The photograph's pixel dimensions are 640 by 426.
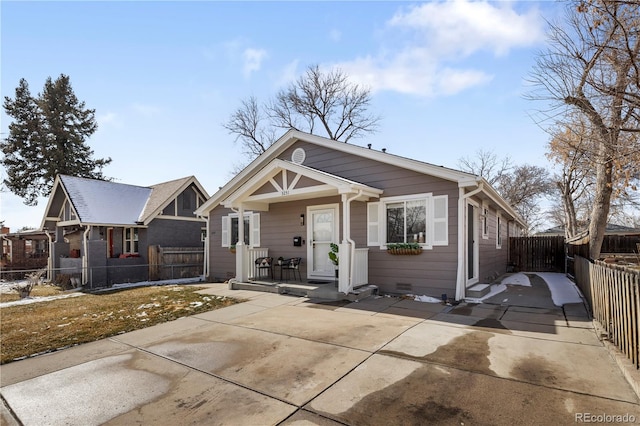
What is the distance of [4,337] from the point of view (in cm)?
578

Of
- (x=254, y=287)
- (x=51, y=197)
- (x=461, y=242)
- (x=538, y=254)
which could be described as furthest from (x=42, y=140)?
(x=538, y=254)

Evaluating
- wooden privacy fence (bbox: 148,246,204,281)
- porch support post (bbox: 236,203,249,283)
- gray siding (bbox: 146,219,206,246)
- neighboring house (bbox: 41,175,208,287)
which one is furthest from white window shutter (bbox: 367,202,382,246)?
gray siding (bbox: 146,219,206,246)

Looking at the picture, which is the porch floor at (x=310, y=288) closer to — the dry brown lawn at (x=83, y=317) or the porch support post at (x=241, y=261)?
the porch support post at (x=241, y=261)

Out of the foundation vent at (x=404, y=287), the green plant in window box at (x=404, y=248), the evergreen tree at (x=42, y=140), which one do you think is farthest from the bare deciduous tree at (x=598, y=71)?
Result: the evergreen tree at (x=42, y=140)

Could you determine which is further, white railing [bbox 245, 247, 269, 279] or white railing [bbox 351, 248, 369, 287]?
white railing [bbox 245, 247, 269, 279]

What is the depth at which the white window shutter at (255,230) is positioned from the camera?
38.0ft

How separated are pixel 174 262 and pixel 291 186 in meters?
8.85

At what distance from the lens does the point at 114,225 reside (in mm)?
14672

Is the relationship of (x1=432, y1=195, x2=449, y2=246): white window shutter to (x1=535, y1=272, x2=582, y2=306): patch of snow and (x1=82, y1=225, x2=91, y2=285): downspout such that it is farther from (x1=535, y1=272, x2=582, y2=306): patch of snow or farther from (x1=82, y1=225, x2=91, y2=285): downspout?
(x1=82, y1=225, x2=91, y2=285): downspout

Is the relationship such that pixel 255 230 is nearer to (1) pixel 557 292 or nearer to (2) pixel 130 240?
(2) pixel 130 240

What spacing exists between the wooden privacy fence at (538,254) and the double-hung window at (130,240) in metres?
18.1

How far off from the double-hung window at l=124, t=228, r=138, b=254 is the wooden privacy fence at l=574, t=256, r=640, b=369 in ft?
56.1

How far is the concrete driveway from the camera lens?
2.99m

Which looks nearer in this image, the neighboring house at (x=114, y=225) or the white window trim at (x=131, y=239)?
the neighboring house at (x=114, y=225)
